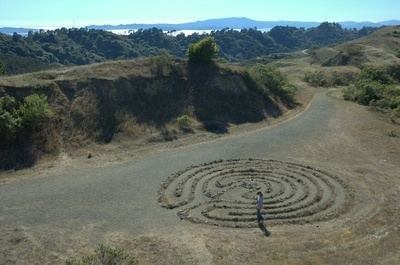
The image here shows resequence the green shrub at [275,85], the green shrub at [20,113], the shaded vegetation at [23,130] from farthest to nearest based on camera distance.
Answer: the green shrub at [275,85], the green shrub at [20,113], the shaded vegetation at [23,130]

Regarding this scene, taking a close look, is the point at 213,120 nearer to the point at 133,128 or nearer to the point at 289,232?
the point at 133,128

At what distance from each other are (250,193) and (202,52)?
28.0 metres

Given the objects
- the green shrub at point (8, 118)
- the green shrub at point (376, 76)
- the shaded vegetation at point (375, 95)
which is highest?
the green shrub at point (8, 118)

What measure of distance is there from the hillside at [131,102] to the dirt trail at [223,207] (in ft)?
15.8

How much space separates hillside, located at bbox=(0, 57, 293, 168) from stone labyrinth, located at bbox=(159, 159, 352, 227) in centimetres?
964

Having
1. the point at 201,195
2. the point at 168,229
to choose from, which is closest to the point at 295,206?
the point at 201,195

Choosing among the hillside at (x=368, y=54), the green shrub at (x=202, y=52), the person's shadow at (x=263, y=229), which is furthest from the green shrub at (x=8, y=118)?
the hillside at (x=368, y=54)

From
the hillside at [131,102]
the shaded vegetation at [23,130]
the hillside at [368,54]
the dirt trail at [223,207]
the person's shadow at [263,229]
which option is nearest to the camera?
the dirt trail at [223,207]

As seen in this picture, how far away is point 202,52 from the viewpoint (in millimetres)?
57156

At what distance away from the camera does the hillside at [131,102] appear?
3906cm

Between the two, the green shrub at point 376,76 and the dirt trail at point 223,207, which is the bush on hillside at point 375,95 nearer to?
the green shrub at point 376,76

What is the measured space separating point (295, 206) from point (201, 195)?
6.41 metres

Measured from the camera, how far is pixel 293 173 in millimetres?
36812

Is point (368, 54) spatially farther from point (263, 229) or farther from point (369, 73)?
point (263, 229)
